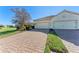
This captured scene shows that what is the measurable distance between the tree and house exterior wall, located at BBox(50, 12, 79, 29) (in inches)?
17.3

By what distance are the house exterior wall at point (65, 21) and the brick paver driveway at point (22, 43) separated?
33cm

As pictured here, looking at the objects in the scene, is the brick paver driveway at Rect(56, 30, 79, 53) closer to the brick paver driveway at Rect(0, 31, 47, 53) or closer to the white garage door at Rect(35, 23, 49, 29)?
the white garage door at Rect(35, 23, 49, 29)

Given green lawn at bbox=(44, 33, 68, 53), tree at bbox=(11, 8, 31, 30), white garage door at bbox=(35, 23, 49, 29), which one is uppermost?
tree at bbox=(11, 8, 31, 30)

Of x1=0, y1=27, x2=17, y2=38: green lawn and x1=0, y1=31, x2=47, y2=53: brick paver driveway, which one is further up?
x1=0, y1=27, x2=17, y2=38: green lawn

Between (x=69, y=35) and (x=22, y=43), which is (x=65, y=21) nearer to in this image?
(x=69, y=35)

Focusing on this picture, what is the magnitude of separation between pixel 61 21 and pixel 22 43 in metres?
0.77

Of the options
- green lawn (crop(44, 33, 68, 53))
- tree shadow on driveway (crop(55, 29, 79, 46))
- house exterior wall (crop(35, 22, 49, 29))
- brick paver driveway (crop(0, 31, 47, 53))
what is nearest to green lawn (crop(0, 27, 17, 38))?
brick paver driveway (crop(0, 31, 47, 53))

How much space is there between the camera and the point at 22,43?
13.3 feet

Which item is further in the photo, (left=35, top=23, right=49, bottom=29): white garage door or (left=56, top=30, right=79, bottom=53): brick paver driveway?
(left=35, top=23, right=49, bottom=29): white garage door

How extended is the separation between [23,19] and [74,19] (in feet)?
2.85

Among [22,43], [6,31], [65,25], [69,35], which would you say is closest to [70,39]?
[69,35]

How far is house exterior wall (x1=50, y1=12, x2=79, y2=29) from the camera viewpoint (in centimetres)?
403

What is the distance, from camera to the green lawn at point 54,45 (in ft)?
13.2
